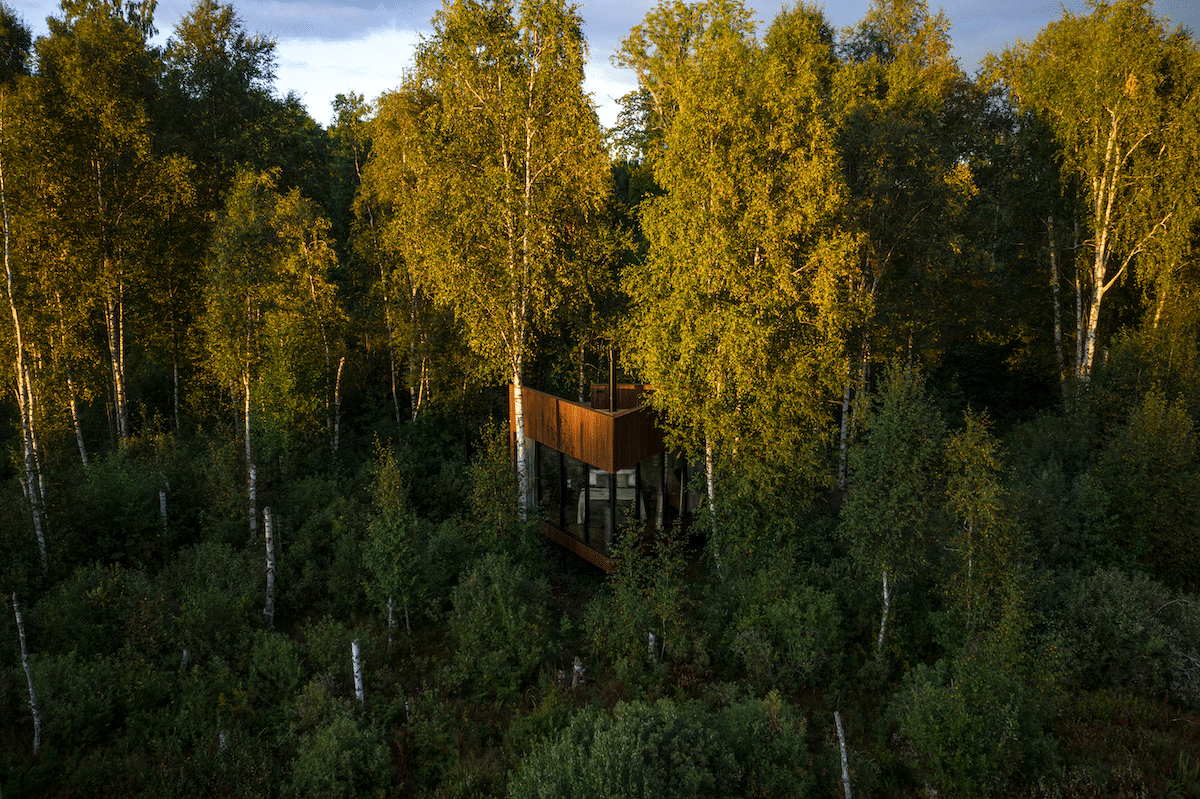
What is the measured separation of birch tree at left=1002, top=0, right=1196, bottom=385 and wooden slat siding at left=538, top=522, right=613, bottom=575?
16310 millimetres

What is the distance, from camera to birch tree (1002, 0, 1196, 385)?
17.8 meters

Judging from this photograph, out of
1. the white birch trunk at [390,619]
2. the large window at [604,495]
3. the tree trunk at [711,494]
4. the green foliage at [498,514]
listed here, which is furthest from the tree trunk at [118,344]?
the tree trunk at [711,494]

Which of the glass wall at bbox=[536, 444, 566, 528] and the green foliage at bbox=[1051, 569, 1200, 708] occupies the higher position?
the glass wall at bbox=[536, 444, 566, 528]

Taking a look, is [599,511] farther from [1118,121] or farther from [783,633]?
[1118,121]

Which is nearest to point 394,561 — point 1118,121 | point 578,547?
point 578,547

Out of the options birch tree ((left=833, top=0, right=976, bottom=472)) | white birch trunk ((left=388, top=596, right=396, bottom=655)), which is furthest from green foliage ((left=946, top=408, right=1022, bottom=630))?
white birch trunk ((left=388, top=596, right=396, bottom=655))

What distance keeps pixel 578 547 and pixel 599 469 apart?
2406 mm

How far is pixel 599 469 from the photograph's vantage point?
14227 mm

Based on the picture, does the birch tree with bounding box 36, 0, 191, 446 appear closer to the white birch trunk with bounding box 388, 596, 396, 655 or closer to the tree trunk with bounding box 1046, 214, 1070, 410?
the white birch trunk with bounding box 388, 596, 396, 655

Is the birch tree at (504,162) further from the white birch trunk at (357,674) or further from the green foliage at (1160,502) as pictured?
the green foliage at (1160,502)

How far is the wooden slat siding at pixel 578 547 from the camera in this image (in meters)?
14.5

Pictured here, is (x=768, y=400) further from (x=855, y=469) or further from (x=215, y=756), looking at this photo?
(x=215, y=756)

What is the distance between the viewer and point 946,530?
10250 millimetres

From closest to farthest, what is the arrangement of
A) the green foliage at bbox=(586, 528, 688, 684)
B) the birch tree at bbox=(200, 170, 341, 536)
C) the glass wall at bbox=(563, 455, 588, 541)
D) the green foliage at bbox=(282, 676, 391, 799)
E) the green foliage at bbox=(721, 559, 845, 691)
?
the green foliage at bbox=(282, 676, 391, 799) < the green foliage at bbox=(721, 559, 845, 691) < the green foliage at bbox=(586, 528, 688, 684) < the birch tree at bbox=(200, 170, 341, 536) < the glass wall at bbox=(563, 455, 588, 541)
